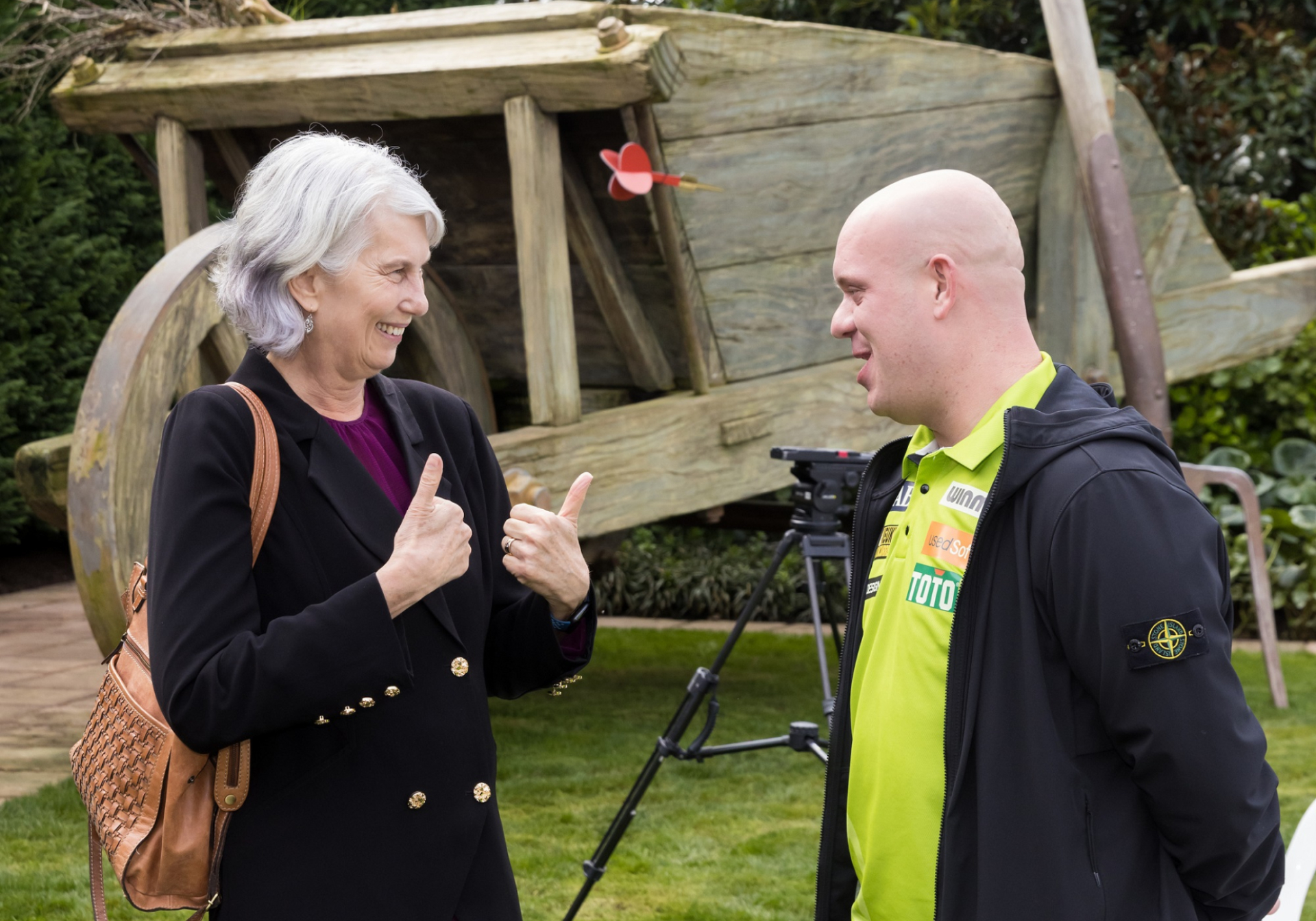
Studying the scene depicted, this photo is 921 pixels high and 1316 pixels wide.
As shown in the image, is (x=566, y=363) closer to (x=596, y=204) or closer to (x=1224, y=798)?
(x=596, y=204)

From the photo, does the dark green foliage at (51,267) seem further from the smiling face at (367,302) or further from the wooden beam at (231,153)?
the smiling face at (367,302)

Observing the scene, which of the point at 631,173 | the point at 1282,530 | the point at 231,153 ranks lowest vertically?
the point at 1282,530

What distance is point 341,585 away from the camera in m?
1.65

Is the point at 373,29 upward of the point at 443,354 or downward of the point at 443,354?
upward

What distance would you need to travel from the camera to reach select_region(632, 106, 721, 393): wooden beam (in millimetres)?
3879

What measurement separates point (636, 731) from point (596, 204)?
78.1 inches

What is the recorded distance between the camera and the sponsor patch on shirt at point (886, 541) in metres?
1.69

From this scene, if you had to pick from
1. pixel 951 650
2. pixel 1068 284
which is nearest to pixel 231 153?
pixel 1068 284

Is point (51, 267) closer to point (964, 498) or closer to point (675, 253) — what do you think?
point (675, 253)

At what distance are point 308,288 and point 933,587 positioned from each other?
2.93ft

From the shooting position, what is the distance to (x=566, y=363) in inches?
154

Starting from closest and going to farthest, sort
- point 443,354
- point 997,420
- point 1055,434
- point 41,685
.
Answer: point 1055,434
point 997,420
point 443,354
point 41,685

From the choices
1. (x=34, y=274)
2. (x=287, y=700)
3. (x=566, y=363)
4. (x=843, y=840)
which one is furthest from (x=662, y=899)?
(x=34, y=274)

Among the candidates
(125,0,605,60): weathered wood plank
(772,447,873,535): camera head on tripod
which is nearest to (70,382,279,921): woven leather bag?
(772,447,873,535): camera head on tripod
